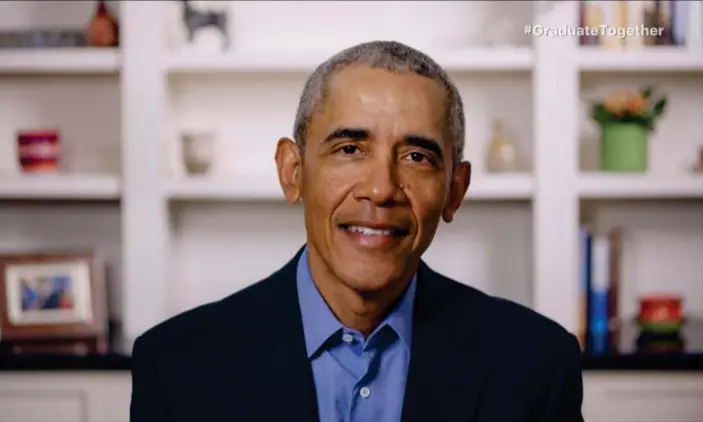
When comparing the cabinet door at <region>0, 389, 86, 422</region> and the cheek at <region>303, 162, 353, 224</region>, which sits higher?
the cheek at <region>303, 162, 353, 224</region>

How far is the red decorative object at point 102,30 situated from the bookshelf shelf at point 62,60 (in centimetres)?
4

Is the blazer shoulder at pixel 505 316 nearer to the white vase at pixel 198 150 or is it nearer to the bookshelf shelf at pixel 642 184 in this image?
the bookshelf shelf at pixel 642 184

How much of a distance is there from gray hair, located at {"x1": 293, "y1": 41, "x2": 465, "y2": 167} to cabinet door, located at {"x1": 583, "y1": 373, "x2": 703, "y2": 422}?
122 centimetres

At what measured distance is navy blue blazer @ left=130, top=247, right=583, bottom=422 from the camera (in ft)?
Answer: 4.15

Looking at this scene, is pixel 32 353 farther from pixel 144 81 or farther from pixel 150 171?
pixel 144 81

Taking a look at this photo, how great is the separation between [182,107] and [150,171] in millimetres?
333

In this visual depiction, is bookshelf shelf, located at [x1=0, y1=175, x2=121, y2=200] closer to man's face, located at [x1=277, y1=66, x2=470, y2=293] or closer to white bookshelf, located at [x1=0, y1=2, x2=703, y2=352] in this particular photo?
white bookshelf, located at [x1=0, y1=2, x2=703, y2=352]

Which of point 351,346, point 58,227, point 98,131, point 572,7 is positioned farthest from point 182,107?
point 351,346

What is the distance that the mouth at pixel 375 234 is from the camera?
1.20m

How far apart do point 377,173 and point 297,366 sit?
295 mm

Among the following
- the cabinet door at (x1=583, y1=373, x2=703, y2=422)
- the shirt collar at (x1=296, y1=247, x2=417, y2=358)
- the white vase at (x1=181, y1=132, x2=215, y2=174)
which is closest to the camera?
the shirt collar at (x1=296, y1=247, x2=417, y2=358)

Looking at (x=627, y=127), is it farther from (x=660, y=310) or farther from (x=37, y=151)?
(x=37, y=151)

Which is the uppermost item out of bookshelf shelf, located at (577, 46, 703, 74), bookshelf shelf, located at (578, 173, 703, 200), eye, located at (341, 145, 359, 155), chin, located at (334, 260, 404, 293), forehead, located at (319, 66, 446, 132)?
bookshelf shelf, located at (577, 46, 703, 74)

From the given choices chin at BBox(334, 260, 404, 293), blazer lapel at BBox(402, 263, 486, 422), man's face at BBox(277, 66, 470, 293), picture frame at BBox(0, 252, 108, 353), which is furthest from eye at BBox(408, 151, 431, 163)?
picture frame at BBox(0, 252, 108, 353)
